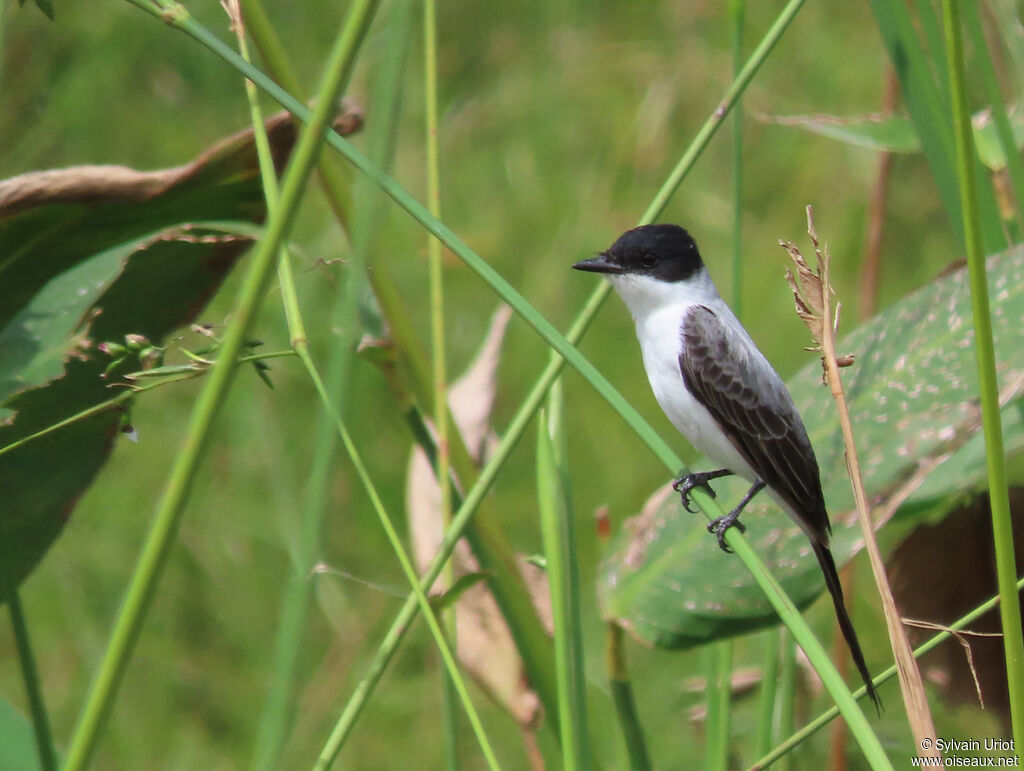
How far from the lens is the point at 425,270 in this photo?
4.22 metres

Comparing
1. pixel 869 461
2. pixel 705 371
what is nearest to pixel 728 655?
pixel 869 461

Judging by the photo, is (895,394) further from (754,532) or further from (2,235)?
(2,235)

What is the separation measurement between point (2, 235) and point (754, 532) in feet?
3.80

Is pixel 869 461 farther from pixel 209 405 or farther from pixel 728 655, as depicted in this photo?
pixel 209 405

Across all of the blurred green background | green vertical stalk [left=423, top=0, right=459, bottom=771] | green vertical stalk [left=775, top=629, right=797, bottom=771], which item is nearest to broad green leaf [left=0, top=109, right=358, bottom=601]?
green vertical stalk [left=423, top=0, right=459, bottom=771]

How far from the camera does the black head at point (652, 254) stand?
2.06 m

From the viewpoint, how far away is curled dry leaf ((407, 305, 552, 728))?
169 cm

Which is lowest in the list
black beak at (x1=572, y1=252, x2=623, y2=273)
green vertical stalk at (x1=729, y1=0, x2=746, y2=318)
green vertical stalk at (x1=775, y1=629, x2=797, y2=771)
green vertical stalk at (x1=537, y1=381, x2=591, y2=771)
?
green vertical stalk at (x1=775, y1=629, x2=797, y2=771)

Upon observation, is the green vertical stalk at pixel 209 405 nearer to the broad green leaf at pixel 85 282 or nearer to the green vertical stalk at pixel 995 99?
the broad green leaf at pixel 85 282

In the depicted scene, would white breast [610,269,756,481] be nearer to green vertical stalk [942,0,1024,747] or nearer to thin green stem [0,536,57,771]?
green vertical stalk [942,0,1024,747]

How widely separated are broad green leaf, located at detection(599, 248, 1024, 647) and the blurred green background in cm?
111

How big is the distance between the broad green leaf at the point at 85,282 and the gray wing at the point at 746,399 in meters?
0.79

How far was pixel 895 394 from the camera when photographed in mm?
1524

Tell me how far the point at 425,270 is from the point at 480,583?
8.54 feet
